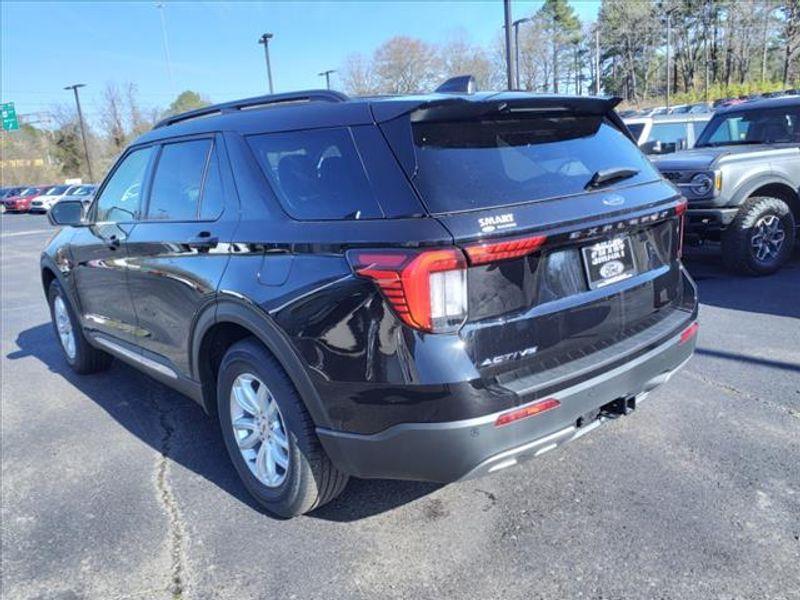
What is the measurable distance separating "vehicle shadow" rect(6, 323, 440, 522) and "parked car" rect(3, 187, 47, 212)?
4396 cm

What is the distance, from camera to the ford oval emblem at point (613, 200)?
9.20 feet

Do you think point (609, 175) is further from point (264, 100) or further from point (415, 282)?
point (264, 100)

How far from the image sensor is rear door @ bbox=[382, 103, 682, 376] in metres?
2.40

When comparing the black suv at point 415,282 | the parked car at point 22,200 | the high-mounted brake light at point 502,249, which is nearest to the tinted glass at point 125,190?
the black suv at point 415,282

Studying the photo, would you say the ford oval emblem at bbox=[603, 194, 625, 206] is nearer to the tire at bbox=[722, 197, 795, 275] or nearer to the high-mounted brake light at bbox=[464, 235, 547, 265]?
the high-mounted brake light at bbox=[464, 235, 547, 265]

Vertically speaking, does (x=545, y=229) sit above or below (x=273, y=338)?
above

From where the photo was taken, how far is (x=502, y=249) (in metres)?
2.38

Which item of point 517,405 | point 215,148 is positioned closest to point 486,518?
point 517,405

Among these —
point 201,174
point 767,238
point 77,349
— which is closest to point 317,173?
point 201,174

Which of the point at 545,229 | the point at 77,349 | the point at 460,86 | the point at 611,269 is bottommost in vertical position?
the point at 77,349

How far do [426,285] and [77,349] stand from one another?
161 inches

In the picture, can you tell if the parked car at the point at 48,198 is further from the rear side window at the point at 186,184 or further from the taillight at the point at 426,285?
the taillight at the point at 426,285

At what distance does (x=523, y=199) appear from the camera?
2.59 metres

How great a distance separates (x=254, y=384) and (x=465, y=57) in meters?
54.2
